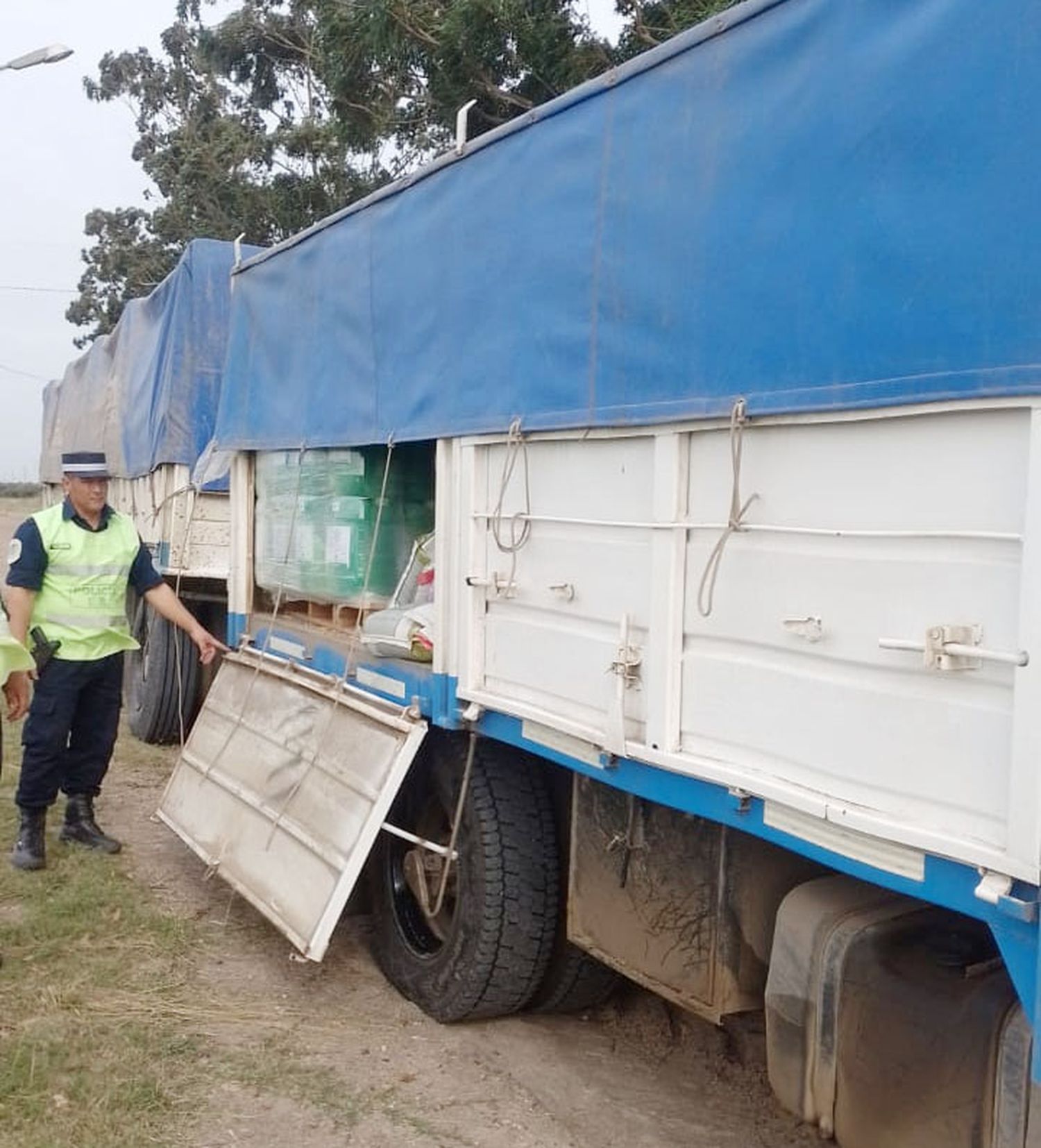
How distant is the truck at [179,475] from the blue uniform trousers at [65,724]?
67.6 inches

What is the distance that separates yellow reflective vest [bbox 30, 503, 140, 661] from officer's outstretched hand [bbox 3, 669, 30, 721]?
514 millimetres

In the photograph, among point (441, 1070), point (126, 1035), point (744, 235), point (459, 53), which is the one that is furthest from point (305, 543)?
point (459, 53)

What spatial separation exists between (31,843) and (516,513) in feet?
9.58

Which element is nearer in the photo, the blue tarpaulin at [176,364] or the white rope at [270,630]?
the white rope at [270,630]

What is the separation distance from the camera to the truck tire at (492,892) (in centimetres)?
350

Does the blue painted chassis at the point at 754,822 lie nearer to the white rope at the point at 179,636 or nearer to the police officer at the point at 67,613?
the police officer at the point at 67,613

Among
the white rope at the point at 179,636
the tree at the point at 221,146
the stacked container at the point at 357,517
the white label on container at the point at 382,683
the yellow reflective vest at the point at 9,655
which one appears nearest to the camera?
the yellow reflective vest at the point at 9,655

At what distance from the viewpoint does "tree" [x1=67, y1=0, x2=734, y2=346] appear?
850cm

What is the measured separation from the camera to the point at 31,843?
194 inches

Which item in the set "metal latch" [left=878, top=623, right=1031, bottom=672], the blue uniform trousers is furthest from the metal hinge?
the blue uniform trousers

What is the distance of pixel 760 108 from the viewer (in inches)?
90.0

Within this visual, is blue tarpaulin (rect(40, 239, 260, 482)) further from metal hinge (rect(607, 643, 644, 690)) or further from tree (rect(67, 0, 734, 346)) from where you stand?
metal hinge (rect(607, 643, 644, 690))

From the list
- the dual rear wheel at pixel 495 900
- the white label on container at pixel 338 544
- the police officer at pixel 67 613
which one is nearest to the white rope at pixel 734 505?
the dual rear wheel at pixel 495 900

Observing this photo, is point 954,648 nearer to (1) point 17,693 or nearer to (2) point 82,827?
(1) point 17,693
